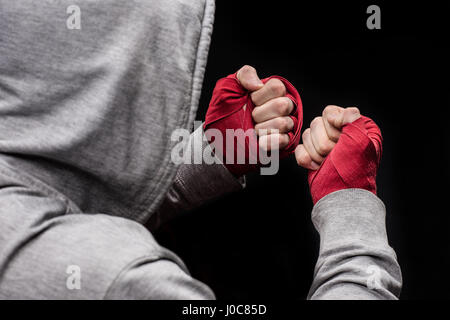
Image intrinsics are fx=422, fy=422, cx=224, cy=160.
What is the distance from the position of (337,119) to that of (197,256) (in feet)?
1.16

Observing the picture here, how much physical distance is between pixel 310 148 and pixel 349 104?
0.16m

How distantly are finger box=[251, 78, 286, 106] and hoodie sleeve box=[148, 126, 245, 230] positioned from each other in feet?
0.36

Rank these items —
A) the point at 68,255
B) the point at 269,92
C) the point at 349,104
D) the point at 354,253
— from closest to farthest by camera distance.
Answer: the point at 68,255 → the point at 354,253 → the point at 269,92 → the point at 349,104

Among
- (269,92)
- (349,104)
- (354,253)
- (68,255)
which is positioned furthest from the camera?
(349,104)

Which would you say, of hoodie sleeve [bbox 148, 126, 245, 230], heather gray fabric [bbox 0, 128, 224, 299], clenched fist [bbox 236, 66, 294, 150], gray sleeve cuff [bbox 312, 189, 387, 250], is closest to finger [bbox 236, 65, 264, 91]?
clenched fist [bbox 236, 66, 294, 150]

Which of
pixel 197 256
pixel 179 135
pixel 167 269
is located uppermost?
pixel 179 135

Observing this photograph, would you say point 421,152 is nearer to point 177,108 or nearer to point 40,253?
point 177,108

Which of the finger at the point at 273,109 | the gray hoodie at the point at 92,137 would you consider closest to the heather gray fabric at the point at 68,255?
the gray hoodie at the point at 92,137

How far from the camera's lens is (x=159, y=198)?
1.64ft

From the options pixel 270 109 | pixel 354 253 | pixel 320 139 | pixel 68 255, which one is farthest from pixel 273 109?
pixel 68 255

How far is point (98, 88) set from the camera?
45 centimetres

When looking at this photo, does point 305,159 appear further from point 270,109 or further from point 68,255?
point 68,255

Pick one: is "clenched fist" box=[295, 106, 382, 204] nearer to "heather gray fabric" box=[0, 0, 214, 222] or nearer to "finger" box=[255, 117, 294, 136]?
"finger" box=[255, 117, 294, 136]
